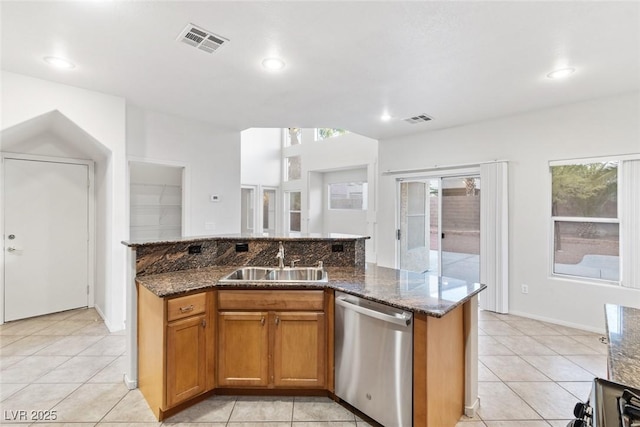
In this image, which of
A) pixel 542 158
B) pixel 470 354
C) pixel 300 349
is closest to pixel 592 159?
pixel 542 158

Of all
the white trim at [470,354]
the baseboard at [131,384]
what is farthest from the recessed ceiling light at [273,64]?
the baseboard at [131,384]

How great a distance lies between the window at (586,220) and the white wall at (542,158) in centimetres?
13

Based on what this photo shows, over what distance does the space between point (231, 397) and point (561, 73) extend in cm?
400

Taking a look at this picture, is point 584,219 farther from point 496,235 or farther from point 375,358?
point 375,358

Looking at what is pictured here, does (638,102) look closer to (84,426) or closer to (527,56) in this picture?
(527,56)

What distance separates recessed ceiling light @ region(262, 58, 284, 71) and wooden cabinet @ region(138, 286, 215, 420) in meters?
1.96

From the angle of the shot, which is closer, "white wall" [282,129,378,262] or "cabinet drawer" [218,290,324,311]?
"cabinet drawer" [218,290,324,311]

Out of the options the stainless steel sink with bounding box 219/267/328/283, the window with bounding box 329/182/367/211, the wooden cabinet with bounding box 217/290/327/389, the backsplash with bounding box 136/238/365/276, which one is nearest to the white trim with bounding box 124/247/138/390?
the backsplash with bounding box 136/238/365/276

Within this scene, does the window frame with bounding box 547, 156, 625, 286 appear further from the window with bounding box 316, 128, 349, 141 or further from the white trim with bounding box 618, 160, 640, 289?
the window with bounding box 316, 128, 349, 141

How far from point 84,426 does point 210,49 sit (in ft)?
9.16

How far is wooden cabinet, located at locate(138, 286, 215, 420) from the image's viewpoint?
77.7 inches

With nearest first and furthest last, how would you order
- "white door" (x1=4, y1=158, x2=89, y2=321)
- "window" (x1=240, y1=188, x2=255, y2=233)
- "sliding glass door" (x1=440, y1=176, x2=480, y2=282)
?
1. "white door" (x1=4, y1=158, x2=89, y2=321)
2. "sliding glass door" (x1=440, y1=176, x2=480, y2=282)
3. "window" (x1=240, y1=188, x2=255, y2=233)

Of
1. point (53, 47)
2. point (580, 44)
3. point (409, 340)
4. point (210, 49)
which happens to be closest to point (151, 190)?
point (53, 47)

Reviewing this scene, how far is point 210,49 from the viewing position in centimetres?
246
